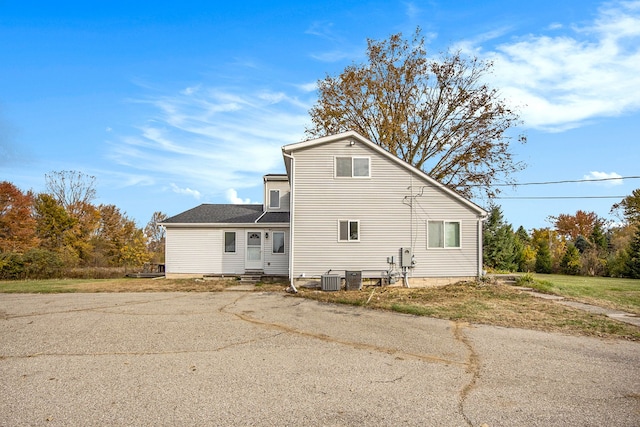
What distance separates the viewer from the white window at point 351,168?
1816cm

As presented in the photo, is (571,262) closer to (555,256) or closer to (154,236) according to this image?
(555,256)

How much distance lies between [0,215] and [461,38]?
3227 cm

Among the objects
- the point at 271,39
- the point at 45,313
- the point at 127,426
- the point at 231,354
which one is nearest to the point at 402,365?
the point at 231,354

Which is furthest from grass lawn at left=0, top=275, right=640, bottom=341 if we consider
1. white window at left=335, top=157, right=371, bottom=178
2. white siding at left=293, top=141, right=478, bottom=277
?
white window at left=335, top=157, right=371, bottom=178

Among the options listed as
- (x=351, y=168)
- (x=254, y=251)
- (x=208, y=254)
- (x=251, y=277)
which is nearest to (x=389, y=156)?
(x=351, y=168)

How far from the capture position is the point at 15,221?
29.0m

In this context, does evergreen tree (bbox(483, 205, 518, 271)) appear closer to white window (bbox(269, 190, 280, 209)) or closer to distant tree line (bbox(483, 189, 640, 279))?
distant tree line (bbox(483, 189, 640, 279))

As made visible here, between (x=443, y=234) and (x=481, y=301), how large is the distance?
15.4ft

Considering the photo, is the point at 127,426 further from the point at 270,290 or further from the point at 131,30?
the point at 131,30

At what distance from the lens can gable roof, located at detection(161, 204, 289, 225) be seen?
22328 millimetres

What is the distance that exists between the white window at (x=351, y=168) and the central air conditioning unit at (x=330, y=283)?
4345mm

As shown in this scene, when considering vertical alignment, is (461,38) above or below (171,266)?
above

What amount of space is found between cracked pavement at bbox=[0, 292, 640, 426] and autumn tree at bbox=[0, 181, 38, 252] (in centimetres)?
2192

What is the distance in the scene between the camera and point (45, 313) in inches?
446
